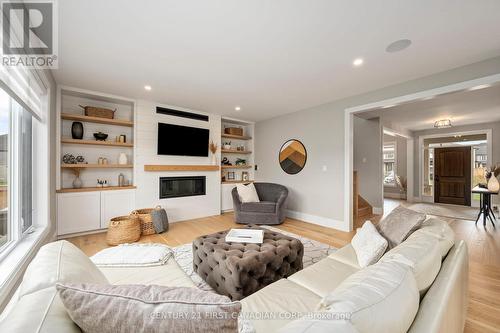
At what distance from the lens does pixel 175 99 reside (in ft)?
12.5

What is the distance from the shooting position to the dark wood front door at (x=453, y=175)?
6285mm

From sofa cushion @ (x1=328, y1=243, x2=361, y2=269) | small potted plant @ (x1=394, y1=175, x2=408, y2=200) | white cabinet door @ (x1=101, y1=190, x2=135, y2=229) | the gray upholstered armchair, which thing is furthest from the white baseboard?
small potted plant @ (x1=394, y1=175, x2=408, y2=200)

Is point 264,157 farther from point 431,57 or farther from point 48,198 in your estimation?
point 48,198

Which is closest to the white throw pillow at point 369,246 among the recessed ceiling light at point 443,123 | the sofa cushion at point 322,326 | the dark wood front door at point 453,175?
the sofa cushion at point 322,326

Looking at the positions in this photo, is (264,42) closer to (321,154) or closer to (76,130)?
(321,154)

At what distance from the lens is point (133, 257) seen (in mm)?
1604

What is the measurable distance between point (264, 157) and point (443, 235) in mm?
4258

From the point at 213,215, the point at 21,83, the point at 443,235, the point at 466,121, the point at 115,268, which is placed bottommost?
the point at 213,215

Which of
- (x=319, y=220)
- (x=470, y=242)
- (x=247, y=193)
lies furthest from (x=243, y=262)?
(x=470, y=242)

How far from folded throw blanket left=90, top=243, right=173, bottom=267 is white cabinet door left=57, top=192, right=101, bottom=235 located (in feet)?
7.09

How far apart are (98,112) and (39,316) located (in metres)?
3.90

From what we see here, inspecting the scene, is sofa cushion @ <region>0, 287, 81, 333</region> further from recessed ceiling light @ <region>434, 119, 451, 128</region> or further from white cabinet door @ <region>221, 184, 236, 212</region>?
recessed ceiling light @ <region>434, 119, 451, 128</region>

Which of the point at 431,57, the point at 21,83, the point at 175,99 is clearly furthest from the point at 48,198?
the point at 431,57

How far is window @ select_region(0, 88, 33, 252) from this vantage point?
1790mm
